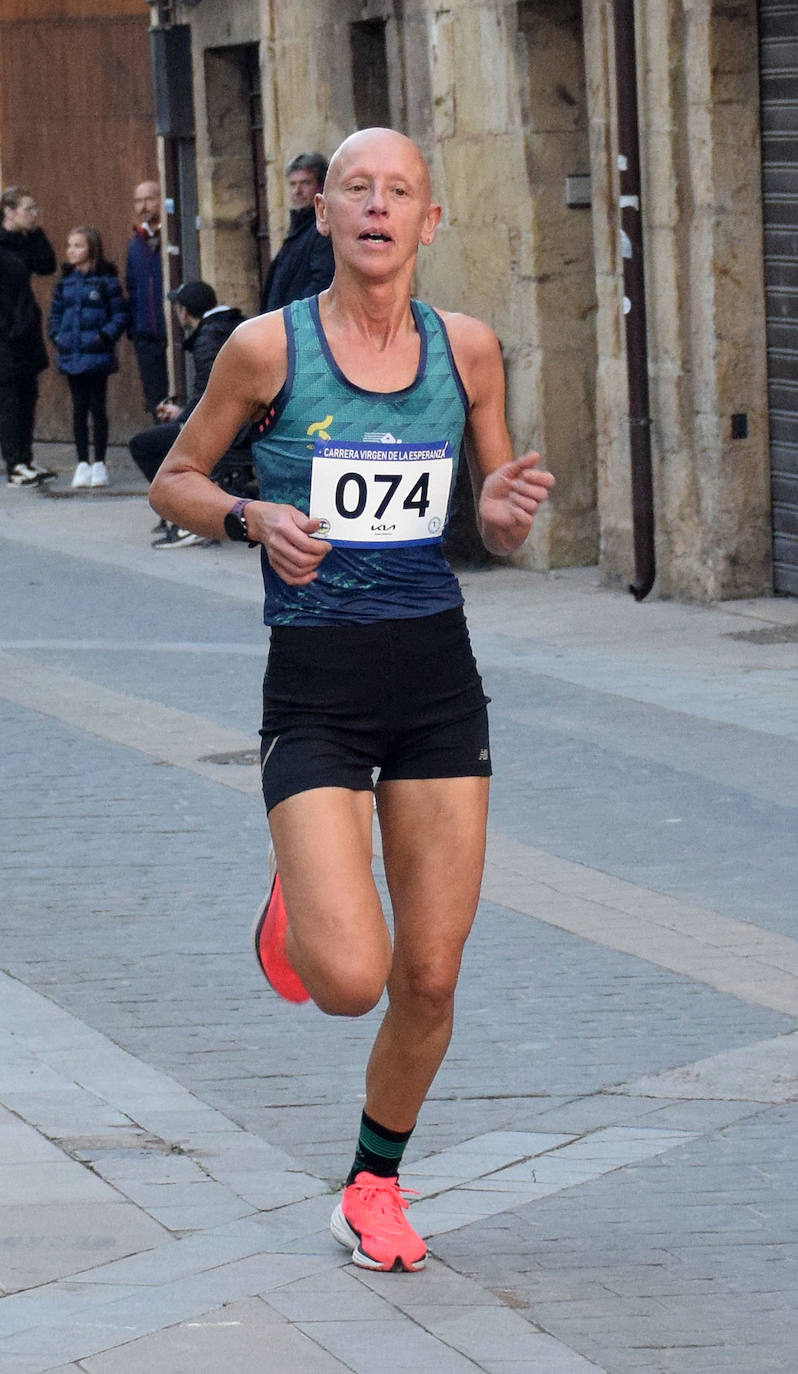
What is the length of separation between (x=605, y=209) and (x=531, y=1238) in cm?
956

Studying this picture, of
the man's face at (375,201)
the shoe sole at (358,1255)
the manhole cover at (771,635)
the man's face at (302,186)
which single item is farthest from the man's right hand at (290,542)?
the man's face at (302,186)

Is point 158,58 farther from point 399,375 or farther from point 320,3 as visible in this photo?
point 399,375

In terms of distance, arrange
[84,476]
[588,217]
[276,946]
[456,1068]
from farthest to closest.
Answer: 1. [84,476]
2. [588,217]
3. [456,1068]
4. [276,946]

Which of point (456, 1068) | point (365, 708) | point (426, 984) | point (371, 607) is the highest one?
point (371, 607)

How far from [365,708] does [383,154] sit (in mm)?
928

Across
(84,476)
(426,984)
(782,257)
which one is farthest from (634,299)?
(426,984)

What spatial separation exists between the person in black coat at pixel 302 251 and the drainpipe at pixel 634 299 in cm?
173

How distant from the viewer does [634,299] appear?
43.1ft

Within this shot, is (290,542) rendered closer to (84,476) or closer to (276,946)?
(276,946)

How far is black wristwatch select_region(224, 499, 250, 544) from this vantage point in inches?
172

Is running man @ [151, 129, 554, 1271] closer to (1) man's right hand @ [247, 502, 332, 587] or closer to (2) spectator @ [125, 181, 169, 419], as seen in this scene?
(1) man's right hand @ [247, 502, 332, 587]

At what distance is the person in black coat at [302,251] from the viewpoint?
14148mm

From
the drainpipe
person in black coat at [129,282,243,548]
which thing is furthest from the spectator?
the drainpipe

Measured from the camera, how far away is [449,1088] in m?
5.56
